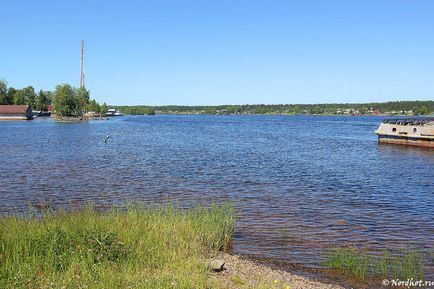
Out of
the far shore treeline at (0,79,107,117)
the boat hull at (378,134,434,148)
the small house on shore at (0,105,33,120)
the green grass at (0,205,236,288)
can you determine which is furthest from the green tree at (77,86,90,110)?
the green grass at (0,205,236,288)

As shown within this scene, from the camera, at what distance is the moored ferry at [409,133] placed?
193 feet

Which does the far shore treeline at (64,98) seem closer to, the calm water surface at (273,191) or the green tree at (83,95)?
the green tree at (83,95)

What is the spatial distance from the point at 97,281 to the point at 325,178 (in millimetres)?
26247

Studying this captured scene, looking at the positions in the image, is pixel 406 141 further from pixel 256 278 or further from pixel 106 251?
pixel 106 251

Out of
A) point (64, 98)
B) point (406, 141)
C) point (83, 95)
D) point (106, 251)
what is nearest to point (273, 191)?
point (106, 251)

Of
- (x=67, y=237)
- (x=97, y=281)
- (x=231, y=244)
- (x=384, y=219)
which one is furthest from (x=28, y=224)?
(x=384, y=219)

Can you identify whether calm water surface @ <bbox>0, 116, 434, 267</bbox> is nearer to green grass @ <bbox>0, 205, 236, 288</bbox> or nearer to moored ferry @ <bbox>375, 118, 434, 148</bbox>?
green grass @ <bbox>0, 205, 236, 288</bbox>

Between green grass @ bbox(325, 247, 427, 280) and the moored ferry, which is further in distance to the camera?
the moored ferry

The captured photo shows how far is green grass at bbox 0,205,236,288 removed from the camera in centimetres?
910

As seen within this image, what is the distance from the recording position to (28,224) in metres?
12.5

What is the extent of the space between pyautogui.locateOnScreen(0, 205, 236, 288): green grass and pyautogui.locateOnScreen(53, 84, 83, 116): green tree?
17144cm

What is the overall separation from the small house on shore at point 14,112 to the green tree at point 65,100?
1185 cm

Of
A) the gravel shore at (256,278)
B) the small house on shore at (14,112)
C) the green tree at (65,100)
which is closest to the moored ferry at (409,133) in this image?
the gravel shore at (256,278)

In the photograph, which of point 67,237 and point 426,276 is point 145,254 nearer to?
point 67,237
